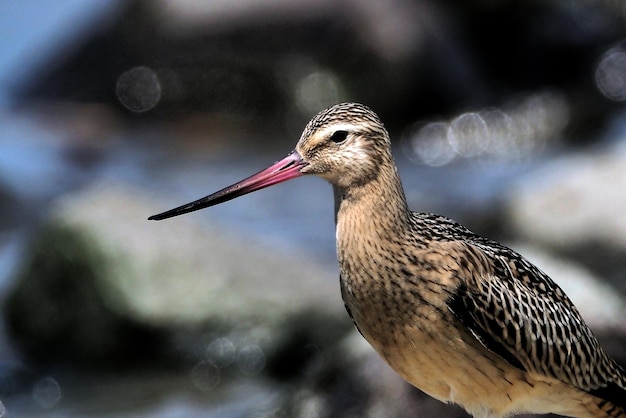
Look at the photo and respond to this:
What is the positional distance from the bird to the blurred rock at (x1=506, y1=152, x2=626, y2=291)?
3.42m

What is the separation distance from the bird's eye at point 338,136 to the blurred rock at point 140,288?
12.0 ft

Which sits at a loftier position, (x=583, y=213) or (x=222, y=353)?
A: (x=583, y=213)

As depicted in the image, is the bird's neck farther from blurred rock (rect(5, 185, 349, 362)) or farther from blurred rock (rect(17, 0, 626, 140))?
blurred rock (rect(17, 0, 626, 140))

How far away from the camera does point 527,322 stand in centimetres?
708

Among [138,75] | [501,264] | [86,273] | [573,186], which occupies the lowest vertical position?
[501,264]

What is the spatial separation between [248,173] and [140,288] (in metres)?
4.67

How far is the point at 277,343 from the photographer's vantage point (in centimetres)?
1034

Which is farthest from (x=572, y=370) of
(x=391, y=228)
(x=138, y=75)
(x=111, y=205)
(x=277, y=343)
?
(x=138, y=75)

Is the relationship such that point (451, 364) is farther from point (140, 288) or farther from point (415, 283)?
point (140, 288)

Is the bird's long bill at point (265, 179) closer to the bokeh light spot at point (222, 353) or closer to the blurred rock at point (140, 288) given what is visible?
the blurred rock at point (140, 288)

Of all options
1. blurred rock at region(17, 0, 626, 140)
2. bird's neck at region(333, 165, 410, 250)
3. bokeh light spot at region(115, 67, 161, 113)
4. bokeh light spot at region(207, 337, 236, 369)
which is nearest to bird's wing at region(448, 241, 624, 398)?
bird's neck at region(333, 165, 410, 250)

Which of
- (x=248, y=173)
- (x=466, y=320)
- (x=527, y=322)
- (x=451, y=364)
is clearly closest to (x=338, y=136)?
(x=466, y=320)

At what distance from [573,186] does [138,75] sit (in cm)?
644

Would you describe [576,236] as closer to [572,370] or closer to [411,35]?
[572,370]
